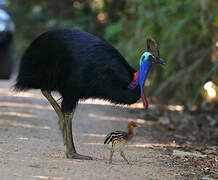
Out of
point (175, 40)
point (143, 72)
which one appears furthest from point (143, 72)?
point (175, 40)

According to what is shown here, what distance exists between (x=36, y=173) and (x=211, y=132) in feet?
17.6

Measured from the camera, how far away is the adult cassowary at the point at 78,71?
606cm

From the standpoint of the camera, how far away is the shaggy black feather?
606 centimetres

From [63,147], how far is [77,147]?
0.21 meters

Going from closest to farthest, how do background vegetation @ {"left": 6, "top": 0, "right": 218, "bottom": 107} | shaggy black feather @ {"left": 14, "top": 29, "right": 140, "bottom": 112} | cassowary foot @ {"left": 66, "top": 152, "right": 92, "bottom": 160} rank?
shaggy black feather @ {"left": 14, "top": 29, "right": 140, "bottom": 112}
cassowary foot @ {"left": 66, "top": 152, "right": 92, "bottom": 160}
background vegetation @ {"left": 6, "top": 0, "right": 218, "bottom": 107}

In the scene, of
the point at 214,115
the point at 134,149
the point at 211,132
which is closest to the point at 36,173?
the point at 134,149

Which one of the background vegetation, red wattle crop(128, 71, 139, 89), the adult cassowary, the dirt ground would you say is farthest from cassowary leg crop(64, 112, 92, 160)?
the background vegetation

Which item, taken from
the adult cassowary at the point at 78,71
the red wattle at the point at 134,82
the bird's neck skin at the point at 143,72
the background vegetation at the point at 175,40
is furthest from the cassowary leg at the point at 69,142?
the background vegetation at the point at 175,40

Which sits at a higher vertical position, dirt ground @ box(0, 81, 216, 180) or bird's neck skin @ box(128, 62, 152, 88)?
bird's neck skin @ box(128, 62, 152, 88)

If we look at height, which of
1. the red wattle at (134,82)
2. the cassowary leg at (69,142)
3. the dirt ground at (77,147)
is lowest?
the dirt ground at (77,147)

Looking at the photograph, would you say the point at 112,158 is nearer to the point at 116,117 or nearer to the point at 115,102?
the point at 115,102

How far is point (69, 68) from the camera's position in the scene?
20.4ft

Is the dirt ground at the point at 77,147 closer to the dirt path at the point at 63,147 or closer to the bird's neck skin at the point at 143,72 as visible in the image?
the dirt path at the point at 63,147

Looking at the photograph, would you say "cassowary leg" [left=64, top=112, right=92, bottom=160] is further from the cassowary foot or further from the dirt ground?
the dirt ground
